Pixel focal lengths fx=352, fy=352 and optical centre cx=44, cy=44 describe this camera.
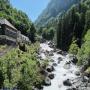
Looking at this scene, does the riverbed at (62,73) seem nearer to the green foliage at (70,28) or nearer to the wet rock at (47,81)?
→ the wet rock at (47,81)

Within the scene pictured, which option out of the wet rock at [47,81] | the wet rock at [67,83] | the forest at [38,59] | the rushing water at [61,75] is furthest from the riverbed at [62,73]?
the forest at [38,59]

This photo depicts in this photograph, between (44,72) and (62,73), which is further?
(62,73)

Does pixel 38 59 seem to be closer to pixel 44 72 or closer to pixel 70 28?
pixel 44 72

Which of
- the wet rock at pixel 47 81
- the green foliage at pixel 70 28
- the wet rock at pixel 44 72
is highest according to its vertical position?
the green foliage at pixel 70 28

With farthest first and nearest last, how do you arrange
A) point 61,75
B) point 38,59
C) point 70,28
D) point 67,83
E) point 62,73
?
1. point 70,28
2. point 38,59
3. point 62,73
4. point 61,75
5. point 67,83

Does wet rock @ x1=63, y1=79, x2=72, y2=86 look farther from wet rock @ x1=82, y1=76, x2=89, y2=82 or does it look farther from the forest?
the forest

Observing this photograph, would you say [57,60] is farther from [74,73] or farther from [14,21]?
[14,21]

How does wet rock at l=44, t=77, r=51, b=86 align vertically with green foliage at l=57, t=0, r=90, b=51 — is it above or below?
below

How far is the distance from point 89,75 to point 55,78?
10.8 metres

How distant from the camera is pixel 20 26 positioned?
192 m

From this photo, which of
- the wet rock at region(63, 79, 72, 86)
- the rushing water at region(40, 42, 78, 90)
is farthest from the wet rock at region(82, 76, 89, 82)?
the rushing water at region(40, 42, 78, 90)

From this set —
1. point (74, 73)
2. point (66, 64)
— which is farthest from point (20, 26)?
point (74, 73)

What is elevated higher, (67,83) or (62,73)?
(62,73)

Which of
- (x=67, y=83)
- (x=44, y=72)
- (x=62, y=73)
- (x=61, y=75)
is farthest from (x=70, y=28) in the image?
(x=67, y=83)
